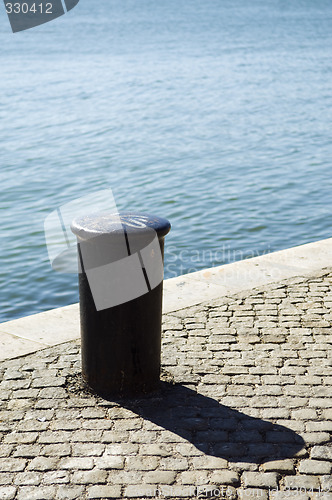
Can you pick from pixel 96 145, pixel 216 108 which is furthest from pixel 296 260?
pixel 216 108

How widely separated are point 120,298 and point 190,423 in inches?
36.9

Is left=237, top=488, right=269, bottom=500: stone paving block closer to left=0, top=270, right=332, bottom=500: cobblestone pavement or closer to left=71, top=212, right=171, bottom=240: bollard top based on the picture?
left=0, top=270, right=332, bottom=500: cobblestone pavement

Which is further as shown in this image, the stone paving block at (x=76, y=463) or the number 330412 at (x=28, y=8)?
the number 330412 at (x=28, y=8)

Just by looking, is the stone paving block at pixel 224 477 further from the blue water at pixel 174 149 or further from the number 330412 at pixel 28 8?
the number 330412 at pixel 28 8

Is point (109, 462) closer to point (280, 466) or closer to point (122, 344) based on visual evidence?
point (122, 344)

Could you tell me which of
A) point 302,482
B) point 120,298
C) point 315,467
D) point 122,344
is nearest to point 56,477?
point 122,344

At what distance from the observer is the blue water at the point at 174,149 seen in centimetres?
1087

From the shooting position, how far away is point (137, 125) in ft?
68.4

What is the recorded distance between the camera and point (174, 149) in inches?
680

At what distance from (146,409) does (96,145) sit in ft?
46.9

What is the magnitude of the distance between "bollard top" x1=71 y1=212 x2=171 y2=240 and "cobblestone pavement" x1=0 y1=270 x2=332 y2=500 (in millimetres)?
1179

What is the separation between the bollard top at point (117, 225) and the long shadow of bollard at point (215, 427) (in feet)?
3.80

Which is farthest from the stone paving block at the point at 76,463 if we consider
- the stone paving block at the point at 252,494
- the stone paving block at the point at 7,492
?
the stone paving block at the point at 252,494

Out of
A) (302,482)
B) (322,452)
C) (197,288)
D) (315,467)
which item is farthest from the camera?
(197,288)
